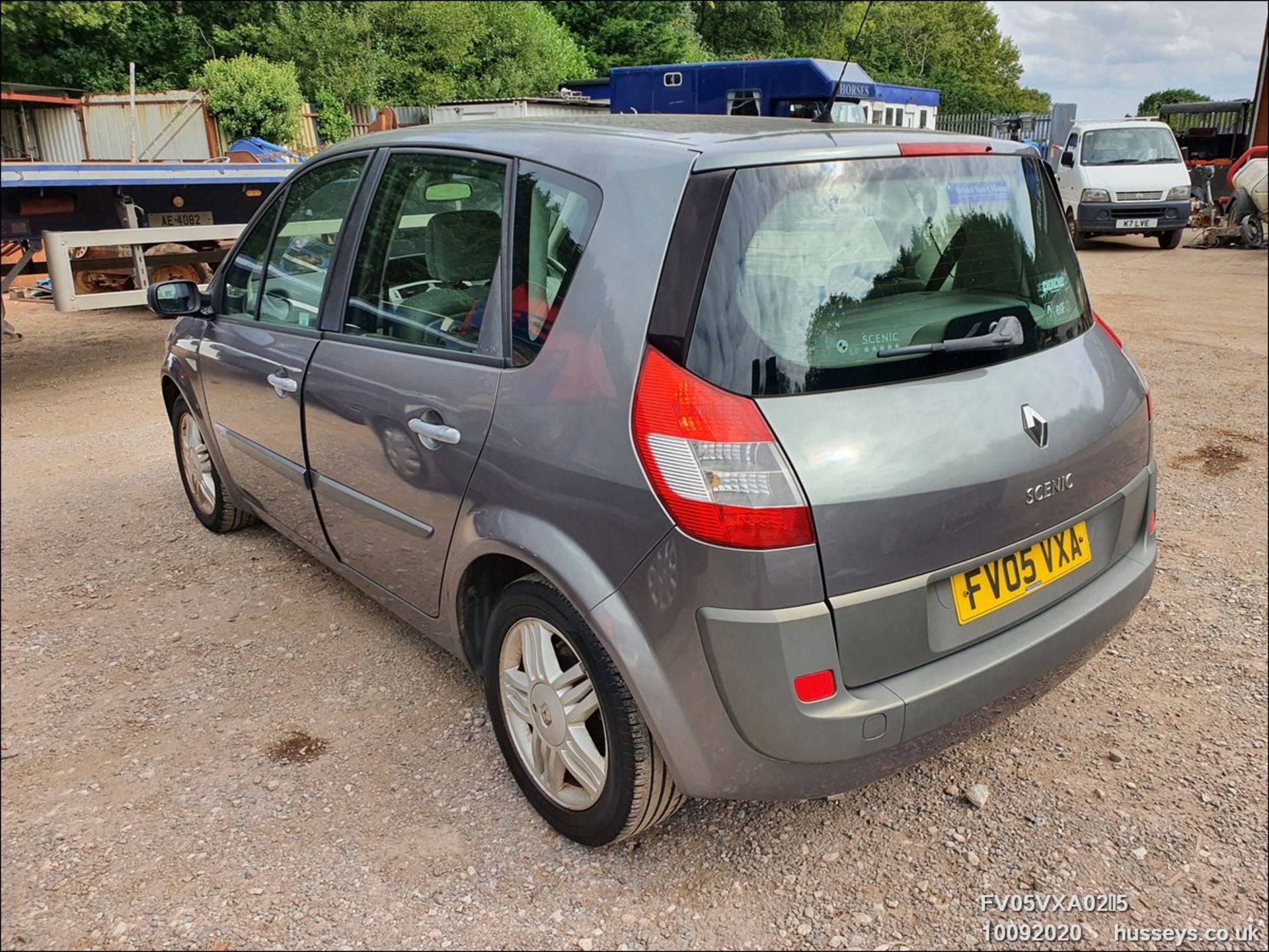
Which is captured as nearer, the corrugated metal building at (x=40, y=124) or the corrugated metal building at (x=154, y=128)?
the corrugated metal building at (x=40, y=124)

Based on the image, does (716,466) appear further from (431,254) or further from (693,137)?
(431,254)

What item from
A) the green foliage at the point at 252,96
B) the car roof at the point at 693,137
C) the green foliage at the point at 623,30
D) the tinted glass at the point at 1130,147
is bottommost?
the car roof at the point at 693,137

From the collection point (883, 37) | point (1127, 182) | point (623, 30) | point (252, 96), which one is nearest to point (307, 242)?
point (252, 96)

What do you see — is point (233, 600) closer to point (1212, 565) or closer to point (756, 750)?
point (756, 750)

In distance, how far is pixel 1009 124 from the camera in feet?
91.2

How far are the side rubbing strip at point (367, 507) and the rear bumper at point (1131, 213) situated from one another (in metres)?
15.4

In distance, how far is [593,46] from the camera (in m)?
32.1

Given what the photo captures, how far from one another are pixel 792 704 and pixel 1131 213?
16038 millimetres

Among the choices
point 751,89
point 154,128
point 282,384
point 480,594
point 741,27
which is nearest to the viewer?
point 480,594

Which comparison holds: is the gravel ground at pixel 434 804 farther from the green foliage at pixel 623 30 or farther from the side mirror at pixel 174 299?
the green foliage at pixel 623 30

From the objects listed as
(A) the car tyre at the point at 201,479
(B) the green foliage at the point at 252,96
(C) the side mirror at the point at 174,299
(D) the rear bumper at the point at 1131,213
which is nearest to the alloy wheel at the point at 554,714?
(A) the car tyre at the point at 201,479

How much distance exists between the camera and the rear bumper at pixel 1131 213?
15.2m

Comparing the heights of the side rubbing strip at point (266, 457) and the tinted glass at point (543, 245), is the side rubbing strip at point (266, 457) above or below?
below

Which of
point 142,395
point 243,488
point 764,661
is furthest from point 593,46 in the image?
point 764,661
